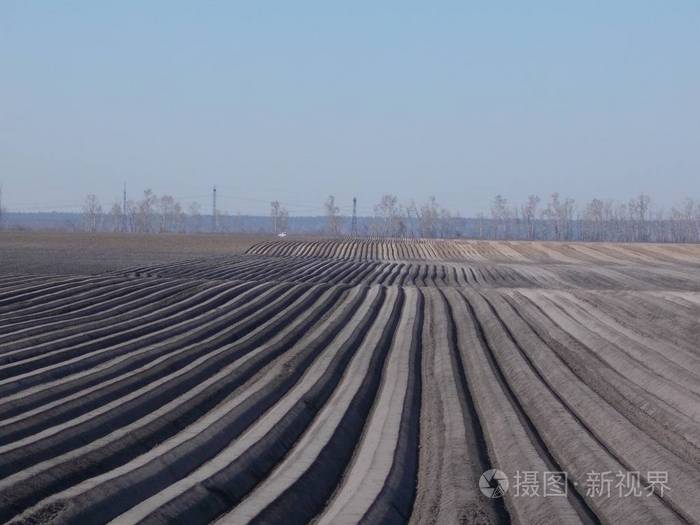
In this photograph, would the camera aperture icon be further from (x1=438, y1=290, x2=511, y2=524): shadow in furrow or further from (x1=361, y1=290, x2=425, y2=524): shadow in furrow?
(x1=361, y1=290, x2=425, y2=524): shadow in furrow

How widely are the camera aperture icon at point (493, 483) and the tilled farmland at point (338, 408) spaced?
7 cm

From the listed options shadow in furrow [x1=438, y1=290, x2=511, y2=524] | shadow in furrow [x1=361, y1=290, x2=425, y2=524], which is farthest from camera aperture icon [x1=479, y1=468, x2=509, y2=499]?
shadow in furrow [x1=361, y1=290, x2=425, y2=524]

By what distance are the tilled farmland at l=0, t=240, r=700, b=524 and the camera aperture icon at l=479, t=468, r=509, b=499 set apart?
0.07 m

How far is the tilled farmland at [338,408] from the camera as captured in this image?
7094 millimetres

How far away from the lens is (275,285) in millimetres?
23328

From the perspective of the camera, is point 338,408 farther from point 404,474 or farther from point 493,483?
point 493,483

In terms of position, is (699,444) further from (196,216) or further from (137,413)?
(196,216)

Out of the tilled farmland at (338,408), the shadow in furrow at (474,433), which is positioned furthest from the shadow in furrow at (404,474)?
the shadow in furrow at (474,433)

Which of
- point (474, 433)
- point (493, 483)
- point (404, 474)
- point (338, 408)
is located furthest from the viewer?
point (338, 408)

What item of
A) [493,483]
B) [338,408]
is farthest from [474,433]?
[493,483]

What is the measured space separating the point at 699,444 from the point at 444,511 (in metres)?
3.55

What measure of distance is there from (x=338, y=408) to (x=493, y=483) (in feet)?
9.78

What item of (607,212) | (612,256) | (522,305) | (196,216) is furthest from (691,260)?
(196,216)

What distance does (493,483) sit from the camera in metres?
7.82
